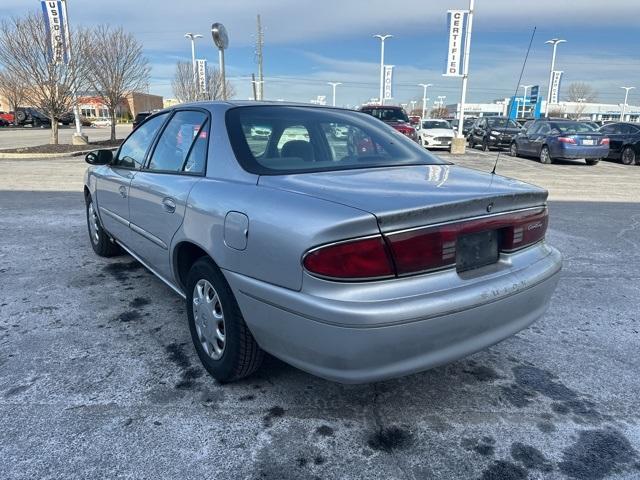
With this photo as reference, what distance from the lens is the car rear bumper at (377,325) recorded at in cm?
204

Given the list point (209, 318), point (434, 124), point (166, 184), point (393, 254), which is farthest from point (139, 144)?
point (434, 124)

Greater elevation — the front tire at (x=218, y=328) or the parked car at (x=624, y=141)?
the parked car at (x=624, y=141)

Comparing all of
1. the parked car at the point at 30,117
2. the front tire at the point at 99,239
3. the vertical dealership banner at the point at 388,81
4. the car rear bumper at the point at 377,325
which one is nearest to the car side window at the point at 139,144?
the front tire at the point at 99,239

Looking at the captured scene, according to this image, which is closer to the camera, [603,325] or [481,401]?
[481,401]

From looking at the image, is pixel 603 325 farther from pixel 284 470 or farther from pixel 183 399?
pixel 183 399

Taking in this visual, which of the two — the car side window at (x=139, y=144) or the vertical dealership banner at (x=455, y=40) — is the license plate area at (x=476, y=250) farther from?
the vertical dealership banner at (x=455, y=40)

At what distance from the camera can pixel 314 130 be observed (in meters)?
3.28

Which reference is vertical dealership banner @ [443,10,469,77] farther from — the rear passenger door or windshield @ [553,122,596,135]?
the rear passenger door

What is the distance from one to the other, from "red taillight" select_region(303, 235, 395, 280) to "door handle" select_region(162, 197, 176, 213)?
4.25ft

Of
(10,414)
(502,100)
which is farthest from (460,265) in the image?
(502,100)

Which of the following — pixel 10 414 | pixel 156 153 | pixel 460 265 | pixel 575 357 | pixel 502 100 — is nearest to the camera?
pixel 460 265

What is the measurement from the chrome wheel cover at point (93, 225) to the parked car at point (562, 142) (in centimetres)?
1564

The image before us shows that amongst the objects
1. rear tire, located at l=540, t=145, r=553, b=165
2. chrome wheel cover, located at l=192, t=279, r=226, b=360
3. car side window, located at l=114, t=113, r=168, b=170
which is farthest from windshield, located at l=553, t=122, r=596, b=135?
chrome wheel cover, located at l=192, t=279, r=226, b=360

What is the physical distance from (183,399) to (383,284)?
4.44 ft
